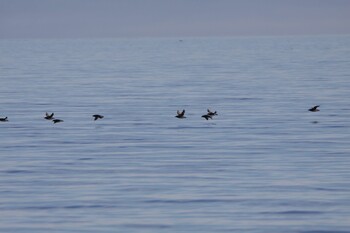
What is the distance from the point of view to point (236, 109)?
4609 cm

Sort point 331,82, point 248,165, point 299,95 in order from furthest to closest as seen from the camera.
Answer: point 331,82, point 299,95, point 248,165

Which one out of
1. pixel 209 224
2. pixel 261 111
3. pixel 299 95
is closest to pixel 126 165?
pixel 209 224

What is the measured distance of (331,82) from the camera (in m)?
65.4

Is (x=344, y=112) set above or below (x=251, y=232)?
above

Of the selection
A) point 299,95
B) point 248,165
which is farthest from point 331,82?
point 248,165

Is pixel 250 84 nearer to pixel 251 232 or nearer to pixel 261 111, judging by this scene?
pixel 261 111

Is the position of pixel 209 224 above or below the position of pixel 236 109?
below

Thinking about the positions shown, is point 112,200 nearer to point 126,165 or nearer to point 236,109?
point 126,165

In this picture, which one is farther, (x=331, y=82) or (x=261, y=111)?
(x=331, y=82)

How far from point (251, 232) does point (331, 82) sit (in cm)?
4686

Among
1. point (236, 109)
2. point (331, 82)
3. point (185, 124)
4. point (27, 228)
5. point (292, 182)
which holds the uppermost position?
point (331, 82)

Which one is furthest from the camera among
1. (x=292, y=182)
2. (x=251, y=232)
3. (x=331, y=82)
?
(x=331, y=82)

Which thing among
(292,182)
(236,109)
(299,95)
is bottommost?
(292,182)

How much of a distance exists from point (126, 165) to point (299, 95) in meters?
28.3
